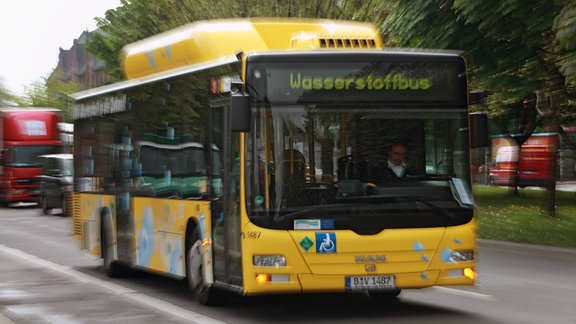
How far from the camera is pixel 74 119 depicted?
17.0m

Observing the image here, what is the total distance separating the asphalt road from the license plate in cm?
34

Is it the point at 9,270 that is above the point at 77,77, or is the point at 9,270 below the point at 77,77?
below

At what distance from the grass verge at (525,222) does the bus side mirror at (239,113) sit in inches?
236

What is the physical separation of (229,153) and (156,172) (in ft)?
8.55

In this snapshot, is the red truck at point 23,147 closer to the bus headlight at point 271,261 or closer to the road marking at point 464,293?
the road marking at point 464,293

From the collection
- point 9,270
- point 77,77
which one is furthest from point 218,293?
point 77,77

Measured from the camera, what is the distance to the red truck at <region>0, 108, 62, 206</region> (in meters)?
43.2

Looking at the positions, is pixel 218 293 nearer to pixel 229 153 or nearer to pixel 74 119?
pixel 229 153

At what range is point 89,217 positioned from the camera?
1592cm

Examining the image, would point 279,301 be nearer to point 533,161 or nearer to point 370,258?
point 370,258

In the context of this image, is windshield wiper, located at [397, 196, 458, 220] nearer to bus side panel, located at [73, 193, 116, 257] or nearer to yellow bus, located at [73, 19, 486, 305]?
yellow bus, located at [73, 19, 486, 305]

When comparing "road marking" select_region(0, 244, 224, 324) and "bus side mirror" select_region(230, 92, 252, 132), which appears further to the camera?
"road marking" select_region(0, 244, 224, 324)

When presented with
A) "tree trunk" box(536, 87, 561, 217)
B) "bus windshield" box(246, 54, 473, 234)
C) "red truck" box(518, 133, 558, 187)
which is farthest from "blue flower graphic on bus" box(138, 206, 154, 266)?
"red truck" box(518, 133, 558, 187)

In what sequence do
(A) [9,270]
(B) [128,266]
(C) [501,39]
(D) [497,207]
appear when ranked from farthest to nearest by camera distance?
(D) [497,207] < (C) [501,39] < (A) [9,270] < (B) [128,266]
